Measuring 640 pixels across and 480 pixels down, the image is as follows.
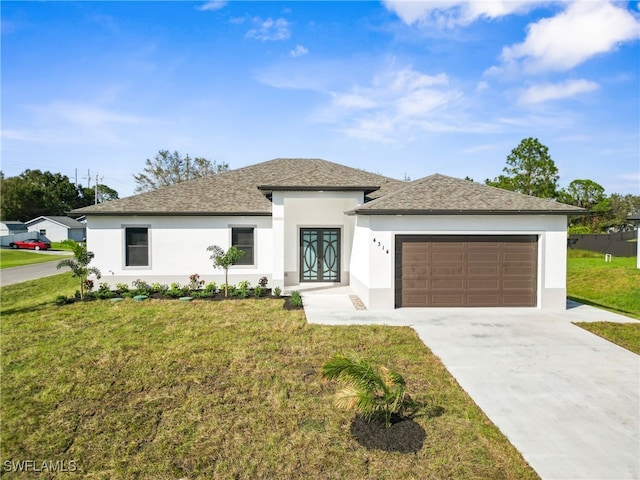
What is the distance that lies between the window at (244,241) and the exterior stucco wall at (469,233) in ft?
17.9

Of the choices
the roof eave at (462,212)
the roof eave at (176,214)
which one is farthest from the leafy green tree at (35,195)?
the roof eave at (462,212)

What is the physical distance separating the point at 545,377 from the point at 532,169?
103 ft

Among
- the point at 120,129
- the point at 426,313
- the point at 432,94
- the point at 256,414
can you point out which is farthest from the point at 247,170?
the point at 256,414

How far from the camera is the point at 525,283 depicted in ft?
38.3

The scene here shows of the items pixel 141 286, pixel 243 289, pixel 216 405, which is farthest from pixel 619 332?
pixel 141 286

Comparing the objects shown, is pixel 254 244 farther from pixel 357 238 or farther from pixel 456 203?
pixel 456 203

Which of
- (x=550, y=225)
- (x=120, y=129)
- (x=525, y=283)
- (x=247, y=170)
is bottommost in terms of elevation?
(x=525, y=283)

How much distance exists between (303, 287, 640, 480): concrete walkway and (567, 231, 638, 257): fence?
76.2 feet

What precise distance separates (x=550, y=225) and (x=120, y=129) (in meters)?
20.1

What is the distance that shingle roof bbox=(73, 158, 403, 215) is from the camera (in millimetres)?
13180

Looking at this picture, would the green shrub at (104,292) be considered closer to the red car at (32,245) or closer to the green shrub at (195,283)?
the green shrub at (195,283)

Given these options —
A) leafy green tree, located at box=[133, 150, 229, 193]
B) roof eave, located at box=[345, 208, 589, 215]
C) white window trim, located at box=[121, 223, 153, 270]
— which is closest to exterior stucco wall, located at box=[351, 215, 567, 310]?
roof eave, located at box=[345, 208, 589, 215]

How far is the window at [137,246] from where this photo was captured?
46.6 ft

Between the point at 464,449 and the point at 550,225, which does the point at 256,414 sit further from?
the point at 550,225
